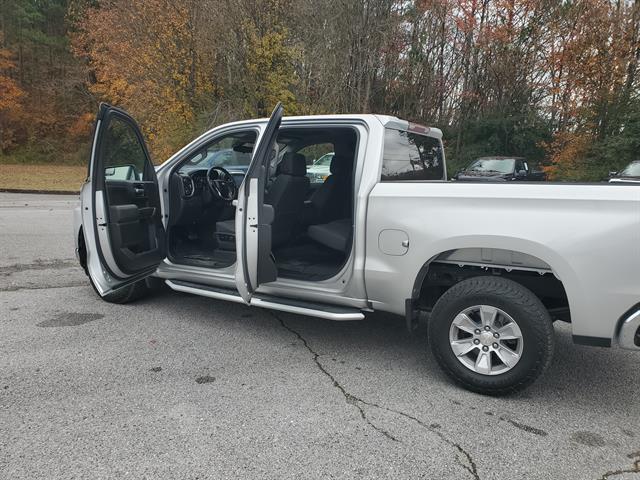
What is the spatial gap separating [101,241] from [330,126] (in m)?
2.19

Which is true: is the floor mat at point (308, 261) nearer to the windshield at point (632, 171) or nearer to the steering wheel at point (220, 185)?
the steering wheel at point (220, 185)

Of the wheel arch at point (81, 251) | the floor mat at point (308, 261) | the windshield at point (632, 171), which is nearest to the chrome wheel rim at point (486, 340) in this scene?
the floor mat at point (308, 261)

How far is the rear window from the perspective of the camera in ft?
12.2

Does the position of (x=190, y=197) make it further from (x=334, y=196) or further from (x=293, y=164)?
(x=334, y=196)

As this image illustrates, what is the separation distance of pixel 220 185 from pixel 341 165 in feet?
4.59

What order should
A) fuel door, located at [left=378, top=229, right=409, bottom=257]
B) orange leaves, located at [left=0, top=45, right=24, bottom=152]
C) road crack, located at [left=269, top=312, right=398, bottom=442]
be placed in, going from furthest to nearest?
orange leaves, located at [left=0, top=45, right=24, bottom=152], fuel door, located at [left=378, top=229, right=409, bottom=257], road crack, located at [left=269, top=312, right=398, bottom=442]

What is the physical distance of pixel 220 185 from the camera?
530cm

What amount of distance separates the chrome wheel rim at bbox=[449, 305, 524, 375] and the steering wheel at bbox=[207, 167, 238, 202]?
306cm

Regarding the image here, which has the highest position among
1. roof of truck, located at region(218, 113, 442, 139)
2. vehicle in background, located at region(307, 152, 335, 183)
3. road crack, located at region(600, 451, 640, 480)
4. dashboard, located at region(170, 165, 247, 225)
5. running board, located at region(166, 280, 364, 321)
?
roof of truck, located at region(218, 113, 442, 139)

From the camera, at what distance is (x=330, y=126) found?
3838 millimetres

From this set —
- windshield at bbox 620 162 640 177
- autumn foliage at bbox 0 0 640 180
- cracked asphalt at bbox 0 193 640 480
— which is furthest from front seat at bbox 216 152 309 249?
autumn foliage at bbox 0 0 640 180

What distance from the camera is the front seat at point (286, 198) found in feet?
15.1

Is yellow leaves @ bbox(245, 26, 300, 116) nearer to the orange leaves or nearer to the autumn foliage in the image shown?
the autumn foliage

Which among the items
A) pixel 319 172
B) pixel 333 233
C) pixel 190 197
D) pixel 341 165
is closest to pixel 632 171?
pixel 319 172
